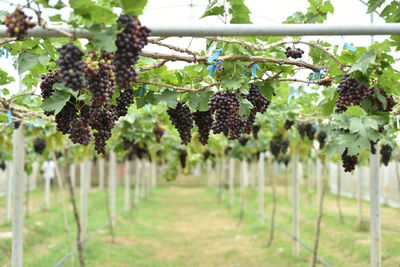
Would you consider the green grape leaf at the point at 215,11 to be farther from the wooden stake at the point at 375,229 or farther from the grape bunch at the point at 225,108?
the wooden stake at the point at 375,229

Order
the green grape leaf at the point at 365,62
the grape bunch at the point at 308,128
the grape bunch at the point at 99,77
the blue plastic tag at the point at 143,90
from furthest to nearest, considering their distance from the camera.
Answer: the grape bunch at the point at 308,128 < the blue plastic tag at the point at 143,90 < the green grape leaf at the point at 365,62 < the grape bunch at the point at 99,77

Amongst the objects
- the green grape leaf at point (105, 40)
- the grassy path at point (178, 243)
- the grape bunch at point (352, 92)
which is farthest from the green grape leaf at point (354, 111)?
the grassy path at point (178, 243)

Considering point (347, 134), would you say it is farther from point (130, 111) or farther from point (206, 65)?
Result: point (130, 111)

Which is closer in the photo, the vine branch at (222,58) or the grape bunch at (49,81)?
the grape bunch at (49,81)

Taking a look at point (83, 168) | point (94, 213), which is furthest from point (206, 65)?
point (94, 213)

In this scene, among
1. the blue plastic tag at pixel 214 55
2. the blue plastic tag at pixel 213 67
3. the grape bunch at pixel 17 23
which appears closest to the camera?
the grape bunch at pixel 17 23

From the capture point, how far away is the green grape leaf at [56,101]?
10.4ft

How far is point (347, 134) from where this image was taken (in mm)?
3320

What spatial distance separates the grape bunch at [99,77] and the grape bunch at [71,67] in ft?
0.54

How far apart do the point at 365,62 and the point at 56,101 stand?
6.90ft

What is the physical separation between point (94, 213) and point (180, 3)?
1191cm

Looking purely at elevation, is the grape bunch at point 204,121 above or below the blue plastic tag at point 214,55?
below

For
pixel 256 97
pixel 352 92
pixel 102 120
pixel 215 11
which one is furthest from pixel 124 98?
pixel 352 92

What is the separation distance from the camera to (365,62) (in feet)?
10.1
